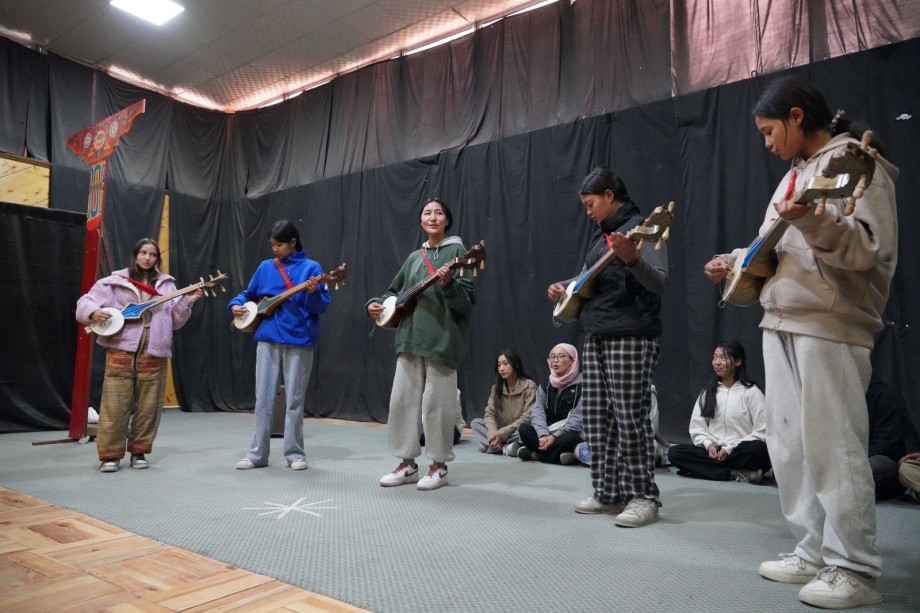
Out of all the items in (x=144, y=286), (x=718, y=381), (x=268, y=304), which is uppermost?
(x=144, y=286)

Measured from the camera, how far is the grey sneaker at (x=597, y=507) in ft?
8.05

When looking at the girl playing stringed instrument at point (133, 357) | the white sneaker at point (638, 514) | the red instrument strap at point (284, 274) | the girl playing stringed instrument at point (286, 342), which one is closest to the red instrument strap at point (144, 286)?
the girl playing stringed instrument at point (133, 357)

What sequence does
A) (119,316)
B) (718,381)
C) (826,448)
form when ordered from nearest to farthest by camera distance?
(826,448), (119,316), (718,381)

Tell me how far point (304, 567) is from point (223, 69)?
679 centimetres

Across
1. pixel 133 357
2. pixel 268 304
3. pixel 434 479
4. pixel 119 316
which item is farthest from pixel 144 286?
pixel 434 479

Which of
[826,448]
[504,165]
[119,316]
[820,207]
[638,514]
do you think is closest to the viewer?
[820,207]

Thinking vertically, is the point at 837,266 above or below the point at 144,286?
below

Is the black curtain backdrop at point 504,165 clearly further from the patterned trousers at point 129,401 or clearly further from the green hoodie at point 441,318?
the patterned trousers at point 129,401

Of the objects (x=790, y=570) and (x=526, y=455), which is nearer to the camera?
(x=790, y=570)

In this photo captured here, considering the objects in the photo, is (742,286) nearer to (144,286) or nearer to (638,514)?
(638,514)

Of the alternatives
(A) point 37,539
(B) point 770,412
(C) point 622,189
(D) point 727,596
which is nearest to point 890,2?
(C) point 622,189

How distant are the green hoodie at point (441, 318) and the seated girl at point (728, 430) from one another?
1.51m

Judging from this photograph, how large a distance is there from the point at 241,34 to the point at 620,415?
5.93 meters

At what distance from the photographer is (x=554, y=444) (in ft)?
12.6
